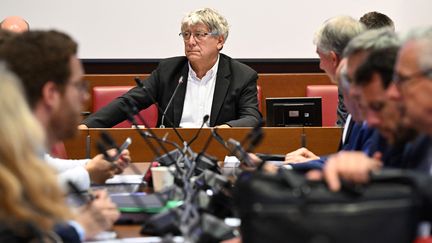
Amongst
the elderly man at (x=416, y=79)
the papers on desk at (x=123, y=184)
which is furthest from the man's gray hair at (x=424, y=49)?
the papers on desk at (x=123, y=184)

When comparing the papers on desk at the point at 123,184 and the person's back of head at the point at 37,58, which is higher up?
the person's back of head at the point at 37,58

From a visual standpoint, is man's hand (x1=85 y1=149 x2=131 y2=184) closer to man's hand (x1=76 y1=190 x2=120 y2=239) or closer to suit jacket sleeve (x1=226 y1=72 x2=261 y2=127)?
man's hand (x1=76 y1=190 x2=120 y2=239)

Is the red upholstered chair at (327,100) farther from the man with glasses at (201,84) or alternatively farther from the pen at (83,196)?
the pen at (83,196)

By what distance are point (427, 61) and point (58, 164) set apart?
1711 mm

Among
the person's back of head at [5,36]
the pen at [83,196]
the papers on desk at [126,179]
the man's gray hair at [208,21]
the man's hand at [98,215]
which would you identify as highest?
the person's back of head at [5,36]

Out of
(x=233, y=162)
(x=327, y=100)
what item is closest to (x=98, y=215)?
(x=233, y=162)

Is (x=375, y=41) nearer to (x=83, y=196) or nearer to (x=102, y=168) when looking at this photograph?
(x=83, y=196)

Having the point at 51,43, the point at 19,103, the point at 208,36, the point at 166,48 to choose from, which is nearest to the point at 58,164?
the point at 51,43

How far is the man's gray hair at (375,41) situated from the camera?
6.86 ft

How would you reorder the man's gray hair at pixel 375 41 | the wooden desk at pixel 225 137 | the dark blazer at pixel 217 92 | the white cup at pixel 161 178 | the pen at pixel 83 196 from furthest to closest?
the dark blazer at pixel 217 92 < the wooden desk at pixel 225 137 < the white cup at pixel 161 178 < the pen at pixel 83 196 < the man's gray hair at pixel 375 41

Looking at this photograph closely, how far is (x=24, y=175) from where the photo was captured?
4.81 feet

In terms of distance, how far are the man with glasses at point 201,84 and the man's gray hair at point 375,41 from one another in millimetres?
2360

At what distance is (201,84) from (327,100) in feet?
3.94

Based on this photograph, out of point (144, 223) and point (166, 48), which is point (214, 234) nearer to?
point (144, 223)
